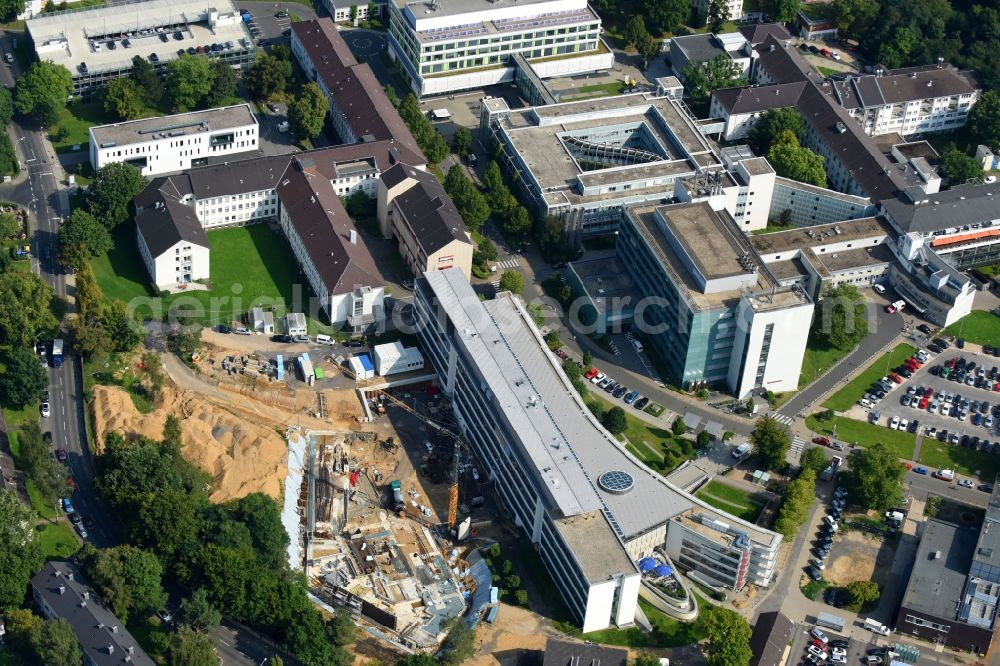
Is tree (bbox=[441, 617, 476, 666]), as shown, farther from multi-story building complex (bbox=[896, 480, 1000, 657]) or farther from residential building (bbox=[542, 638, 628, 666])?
multi-story building complex (bbox=[896, 480, 1000, 657])

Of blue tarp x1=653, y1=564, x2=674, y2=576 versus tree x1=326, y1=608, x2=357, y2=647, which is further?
blue tarp x1=653, y1=564, x2=674, y2=576

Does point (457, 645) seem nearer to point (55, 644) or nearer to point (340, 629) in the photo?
point (340, 629)

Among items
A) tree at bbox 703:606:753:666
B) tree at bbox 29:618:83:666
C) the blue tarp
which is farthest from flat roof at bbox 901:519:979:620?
tree at bbox 29:618:83:666

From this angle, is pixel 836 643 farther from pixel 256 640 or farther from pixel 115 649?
pixel 115 649

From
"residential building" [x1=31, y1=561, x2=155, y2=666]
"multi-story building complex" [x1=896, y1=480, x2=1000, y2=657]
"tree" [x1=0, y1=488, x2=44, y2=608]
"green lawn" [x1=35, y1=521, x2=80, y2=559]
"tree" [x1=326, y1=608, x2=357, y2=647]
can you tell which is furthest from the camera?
"green lawn" [x1=35, y1=521, x2=80, y2=559]

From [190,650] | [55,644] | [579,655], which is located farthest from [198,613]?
[579,655]

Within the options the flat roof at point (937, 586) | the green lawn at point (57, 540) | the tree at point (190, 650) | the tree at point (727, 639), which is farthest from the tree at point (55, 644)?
the flat roof at point (937, 586)
